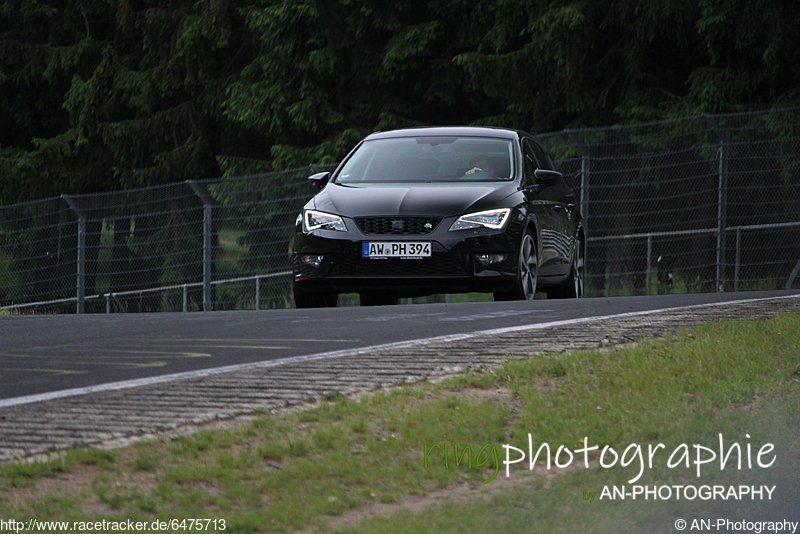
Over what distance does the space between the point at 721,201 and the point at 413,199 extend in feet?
24.5

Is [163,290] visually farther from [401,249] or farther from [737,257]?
[401,249]

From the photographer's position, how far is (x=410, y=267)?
572 inches

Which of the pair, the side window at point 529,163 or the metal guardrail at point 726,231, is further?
the metal guardrail at point 726,231

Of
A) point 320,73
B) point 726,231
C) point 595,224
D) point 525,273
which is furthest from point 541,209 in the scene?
point 320,73

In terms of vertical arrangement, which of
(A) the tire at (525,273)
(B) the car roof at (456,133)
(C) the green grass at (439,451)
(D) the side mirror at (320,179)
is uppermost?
(B) the car roof at (456,133)

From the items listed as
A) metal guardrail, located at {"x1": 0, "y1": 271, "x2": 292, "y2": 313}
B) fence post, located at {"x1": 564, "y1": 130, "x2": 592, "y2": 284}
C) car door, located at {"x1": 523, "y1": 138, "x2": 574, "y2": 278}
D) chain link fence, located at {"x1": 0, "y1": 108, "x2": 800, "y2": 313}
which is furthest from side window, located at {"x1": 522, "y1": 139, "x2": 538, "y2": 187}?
metal guardrail, located at {"x1": 0, "y1": 271, "x2": 292, "y2": 313}

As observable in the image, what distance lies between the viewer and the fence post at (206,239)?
70.0 ft

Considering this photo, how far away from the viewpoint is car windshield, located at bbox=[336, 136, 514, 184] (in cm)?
1553

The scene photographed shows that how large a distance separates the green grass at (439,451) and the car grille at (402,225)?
4.66m

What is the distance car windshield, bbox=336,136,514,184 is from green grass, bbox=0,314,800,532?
5.77m

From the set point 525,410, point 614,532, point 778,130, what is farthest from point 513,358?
point 778,130

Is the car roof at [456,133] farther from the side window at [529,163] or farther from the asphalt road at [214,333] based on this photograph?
the asphalt road at [214,333]

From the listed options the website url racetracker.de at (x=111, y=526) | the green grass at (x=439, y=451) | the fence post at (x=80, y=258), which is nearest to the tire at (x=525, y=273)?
the green grass at (x=439, y=451)

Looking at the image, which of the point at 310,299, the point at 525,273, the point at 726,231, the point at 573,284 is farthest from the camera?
the point at 726,231
